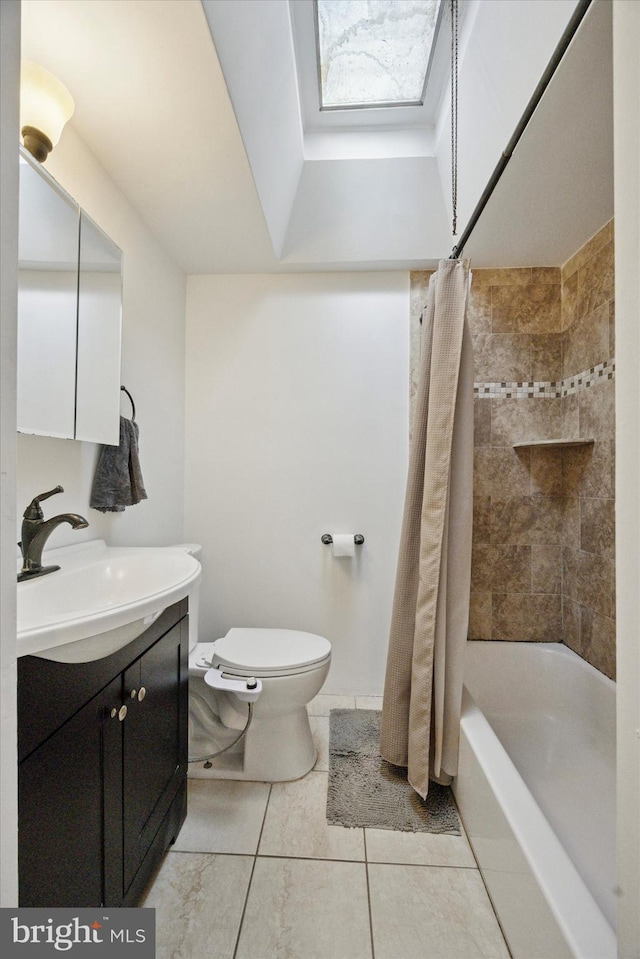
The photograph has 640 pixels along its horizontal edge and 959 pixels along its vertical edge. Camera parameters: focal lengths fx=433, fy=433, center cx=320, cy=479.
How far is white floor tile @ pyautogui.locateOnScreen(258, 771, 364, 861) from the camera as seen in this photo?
1336 millimetres

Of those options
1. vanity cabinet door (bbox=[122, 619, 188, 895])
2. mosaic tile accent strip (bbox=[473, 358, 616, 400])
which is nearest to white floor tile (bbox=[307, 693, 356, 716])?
vanity cabinet door (bbox=[122, 619, 188, 895])

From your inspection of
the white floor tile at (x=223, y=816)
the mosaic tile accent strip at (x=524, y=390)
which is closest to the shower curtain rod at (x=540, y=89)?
the mosaic tile accent strip at (x=524, y=390)

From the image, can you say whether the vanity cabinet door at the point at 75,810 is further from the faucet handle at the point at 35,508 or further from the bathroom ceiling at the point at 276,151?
the bathroom ceiling at the point at 276,151

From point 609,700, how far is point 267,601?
5.02 feet

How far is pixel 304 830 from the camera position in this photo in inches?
55.7

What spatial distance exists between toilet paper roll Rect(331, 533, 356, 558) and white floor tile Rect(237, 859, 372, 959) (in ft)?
3.84

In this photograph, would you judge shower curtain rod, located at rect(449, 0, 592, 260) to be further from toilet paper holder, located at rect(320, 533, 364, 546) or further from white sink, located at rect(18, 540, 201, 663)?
white sink, located at rect(18, 540, 201, 663)

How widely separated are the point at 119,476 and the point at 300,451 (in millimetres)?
967

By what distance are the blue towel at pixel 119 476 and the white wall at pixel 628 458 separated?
4.72ft

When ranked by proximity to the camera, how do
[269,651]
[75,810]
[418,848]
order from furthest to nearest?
[269,651], [418,848], [75,810]

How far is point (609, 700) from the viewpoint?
1.68 meters

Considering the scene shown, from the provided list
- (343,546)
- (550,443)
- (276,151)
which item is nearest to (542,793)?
(343,546)

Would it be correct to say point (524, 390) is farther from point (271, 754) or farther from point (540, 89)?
point (271, 754)

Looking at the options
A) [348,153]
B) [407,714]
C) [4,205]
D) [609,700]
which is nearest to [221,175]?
[348,153]
